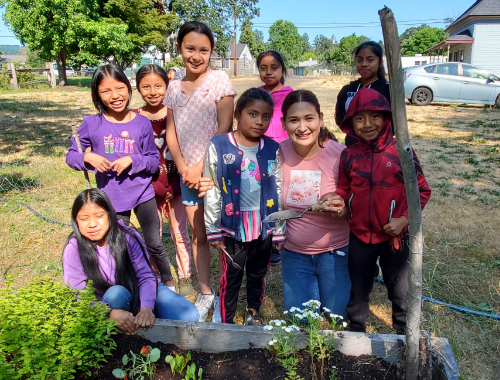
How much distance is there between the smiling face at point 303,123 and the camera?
213cm

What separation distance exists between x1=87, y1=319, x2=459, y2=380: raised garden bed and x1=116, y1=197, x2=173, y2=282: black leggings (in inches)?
34.9

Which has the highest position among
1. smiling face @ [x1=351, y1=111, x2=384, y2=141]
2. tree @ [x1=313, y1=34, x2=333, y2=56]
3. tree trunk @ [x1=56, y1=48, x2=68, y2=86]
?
tree @ [x1=313, y1=34, x2=333, y2=56]

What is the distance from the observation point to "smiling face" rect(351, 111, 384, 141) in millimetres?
1953

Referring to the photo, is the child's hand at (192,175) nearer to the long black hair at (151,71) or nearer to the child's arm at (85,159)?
the child's arm at (85,159)

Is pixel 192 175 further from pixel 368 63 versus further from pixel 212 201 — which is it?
pixel 368 63

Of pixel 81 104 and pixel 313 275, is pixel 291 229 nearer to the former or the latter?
pixel 313 275

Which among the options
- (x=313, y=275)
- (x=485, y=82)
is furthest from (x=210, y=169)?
(x=485, y=82)

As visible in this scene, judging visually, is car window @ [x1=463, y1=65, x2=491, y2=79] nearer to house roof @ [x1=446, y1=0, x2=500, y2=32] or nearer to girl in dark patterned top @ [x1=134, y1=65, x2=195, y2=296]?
house roof @ [x1=446, y1=0, x2=500, y2=32]

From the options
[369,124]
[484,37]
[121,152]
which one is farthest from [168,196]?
[484,37]

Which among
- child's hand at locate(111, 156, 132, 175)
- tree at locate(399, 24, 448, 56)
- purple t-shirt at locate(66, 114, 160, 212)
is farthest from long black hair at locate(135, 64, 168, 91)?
tree at locate(399, 24, 448, 56)

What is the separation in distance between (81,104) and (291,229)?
15866 mm

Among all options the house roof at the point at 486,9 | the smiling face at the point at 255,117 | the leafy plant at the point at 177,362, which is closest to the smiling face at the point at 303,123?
the smiling face at the point at 255,117

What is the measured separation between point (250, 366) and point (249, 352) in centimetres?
9

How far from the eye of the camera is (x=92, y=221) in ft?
6.41
